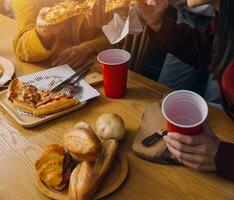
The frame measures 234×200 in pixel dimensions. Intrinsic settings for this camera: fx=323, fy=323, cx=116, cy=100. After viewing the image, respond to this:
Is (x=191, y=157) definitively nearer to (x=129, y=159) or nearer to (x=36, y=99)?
(x=129, y=159)

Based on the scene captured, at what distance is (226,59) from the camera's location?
1.00 metres

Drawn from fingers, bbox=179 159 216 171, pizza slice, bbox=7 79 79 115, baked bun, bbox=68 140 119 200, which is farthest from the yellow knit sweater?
fingers, bbox=179 159 216 171

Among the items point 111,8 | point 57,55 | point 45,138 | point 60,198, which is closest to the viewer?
point 60,198

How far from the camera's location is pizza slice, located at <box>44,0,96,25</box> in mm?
1188

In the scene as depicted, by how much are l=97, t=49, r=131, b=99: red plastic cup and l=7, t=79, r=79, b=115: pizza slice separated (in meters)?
0.12

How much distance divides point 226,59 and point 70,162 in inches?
22.5

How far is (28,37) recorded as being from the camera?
127cm

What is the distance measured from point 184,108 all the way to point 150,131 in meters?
0.13

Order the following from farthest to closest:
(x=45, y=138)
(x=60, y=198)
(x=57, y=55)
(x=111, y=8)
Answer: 1. (x=57, y=55)
2. (x=111, y=8)
3. (x=45, y=138)
4. (x=60, y=198)

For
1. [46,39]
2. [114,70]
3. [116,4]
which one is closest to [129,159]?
[114,70]

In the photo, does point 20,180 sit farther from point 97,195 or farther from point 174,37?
point 174,37

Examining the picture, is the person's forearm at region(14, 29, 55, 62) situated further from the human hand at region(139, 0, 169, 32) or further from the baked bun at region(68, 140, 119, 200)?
the baked bun at region(68, 140, 119, 200)

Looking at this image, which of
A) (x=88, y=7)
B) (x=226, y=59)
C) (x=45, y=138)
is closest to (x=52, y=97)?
(x=45, y=138)

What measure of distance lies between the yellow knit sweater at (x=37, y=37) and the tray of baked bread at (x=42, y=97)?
0.41 ft
